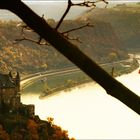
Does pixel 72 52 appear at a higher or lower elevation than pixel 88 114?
lower

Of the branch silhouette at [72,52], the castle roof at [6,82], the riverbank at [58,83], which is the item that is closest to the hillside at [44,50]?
the riverbank at [58,83]

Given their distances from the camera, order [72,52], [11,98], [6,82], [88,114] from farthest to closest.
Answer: [88,114]
[6,82]
[11,98]
[72,52]

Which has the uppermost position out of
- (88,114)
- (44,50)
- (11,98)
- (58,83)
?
(44,50)

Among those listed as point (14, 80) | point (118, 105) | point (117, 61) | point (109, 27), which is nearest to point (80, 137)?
point (14, 80)

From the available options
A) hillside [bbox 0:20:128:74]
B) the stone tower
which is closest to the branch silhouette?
the stone tower

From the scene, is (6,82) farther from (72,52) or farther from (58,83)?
(72,52)

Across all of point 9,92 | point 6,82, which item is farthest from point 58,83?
point 9,92

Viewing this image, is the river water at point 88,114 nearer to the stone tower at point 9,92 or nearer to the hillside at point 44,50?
the stone tower at point 9,92
